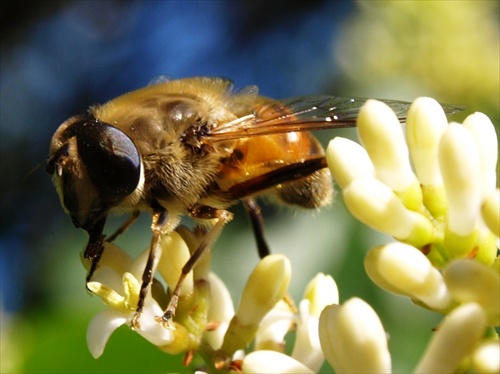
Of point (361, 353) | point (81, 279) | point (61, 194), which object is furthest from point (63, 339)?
point (361, 353)

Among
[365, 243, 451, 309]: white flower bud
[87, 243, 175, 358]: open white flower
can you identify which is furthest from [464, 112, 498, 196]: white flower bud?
[87, 243, 175, 358]: open white flower

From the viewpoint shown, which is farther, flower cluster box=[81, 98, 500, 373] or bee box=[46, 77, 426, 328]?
bee box=[46, 77, 426, 328]

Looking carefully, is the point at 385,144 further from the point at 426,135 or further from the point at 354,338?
the point at 354,338

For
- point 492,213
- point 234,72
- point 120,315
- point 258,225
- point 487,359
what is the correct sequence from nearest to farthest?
1. point 487,359
2. point 492,213
3. point 120,315
4. point 258,225
5. point 234,72

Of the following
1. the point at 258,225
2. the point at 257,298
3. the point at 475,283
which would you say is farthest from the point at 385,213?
the point at 258,225

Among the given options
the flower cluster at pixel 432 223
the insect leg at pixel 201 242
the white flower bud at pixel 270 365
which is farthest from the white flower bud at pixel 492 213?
the insect leg at pixel 201 242

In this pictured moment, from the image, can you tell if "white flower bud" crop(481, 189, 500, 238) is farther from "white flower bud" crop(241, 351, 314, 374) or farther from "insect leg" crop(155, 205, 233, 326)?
"insect leg" crop(155, 205, 233, 326)

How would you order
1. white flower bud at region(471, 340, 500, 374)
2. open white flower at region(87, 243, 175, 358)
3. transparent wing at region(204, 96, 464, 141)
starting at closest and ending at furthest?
1. white flower bud at region(471, 340, 500, 374)
2. open white flower at region(87, 243, 175, 358)
3. transparent wing at region(204, 96, 464, 141)
